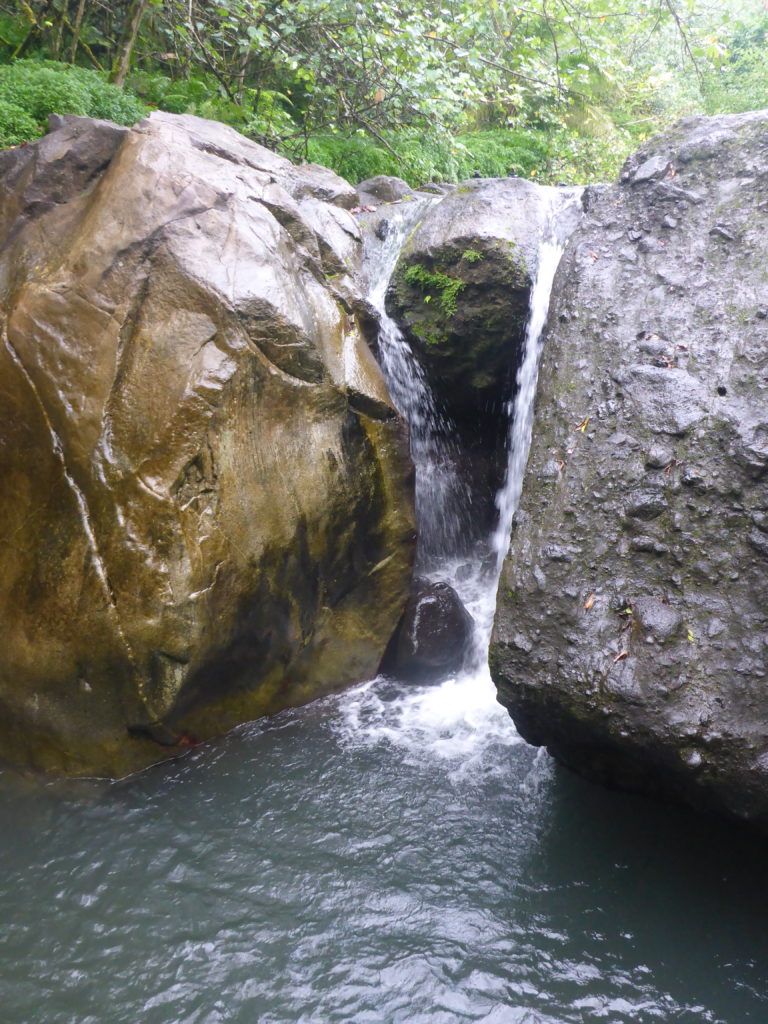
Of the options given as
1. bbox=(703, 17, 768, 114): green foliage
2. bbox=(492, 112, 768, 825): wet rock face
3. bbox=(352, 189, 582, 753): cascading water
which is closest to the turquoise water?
bbox=(352, 189, 582, 753): cascading water

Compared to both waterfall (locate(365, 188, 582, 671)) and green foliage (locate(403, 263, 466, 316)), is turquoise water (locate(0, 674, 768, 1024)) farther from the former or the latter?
green foliage (locate(403, 263, 466, 316))

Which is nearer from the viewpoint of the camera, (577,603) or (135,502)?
(577,603)

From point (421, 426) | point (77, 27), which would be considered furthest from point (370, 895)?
point (77, 27)

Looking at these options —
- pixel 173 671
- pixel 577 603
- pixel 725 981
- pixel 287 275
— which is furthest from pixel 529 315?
pixel 725 981

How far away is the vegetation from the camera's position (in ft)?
23.7

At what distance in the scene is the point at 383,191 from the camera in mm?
7695

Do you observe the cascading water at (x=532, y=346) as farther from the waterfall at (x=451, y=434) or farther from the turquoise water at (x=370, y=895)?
the turquoise water at (x=370, y=895)

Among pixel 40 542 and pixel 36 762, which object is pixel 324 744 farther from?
pixel 40 542

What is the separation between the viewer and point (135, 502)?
3949mm

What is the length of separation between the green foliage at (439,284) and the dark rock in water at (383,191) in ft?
7.93

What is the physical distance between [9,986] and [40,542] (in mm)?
2139

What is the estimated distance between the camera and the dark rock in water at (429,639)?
5.02m

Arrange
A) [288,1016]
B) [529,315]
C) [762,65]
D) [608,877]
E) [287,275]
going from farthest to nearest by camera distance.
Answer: [762,65]
[529,315]
[287,275]
[608,877]
[288,1016]

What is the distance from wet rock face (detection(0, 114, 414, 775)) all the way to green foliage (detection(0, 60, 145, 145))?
6.98 ft
